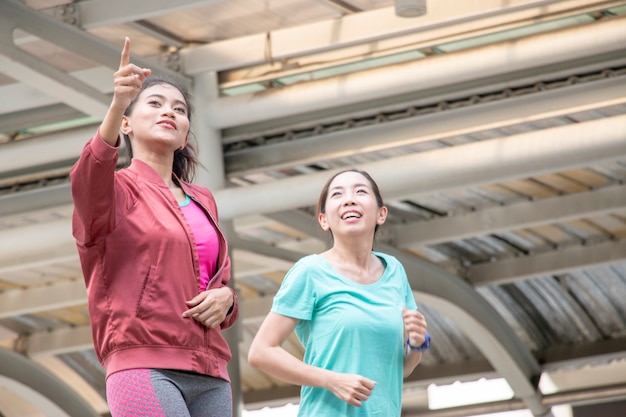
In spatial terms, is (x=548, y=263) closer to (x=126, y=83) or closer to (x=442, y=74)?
(x=442, y=74)

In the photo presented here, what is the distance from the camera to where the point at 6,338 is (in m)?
24.6

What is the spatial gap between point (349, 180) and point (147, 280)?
1.07 m

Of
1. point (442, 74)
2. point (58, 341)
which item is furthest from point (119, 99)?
point (58, 341)

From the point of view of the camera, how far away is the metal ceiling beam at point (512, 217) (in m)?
17.7

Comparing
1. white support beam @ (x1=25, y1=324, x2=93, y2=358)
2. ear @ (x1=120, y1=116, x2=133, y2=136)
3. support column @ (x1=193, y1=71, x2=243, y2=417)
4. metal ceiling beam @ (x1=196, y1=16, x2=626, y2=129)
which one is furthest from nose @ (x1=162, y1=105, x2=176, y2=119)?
white support beam @ (x1=25, y1=324, x2=93, y2=358)

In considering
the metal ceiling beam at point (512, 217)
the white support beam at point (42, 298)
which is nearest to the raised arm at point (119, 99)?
the metal ceiling beam at point (512, 217)

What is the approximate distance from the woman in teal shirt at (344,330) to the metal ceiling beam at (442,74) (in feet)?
25.8

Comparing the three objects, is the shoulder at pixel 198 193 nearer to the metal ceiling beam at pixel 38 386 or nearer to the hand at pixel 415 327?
the hand at pixel 415 327

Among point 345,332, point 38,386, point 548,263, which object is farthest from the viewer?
point 38,386

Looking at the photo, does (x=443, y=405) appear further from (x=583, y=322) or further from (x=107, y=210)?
(x=107, y=210)

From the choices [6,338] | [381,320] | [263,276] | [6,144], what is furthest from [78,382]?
[381,320]

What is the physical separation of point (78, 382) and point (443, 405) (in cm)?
779

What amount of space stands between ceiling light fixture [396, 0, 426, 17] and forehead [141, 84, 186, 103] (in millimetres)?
5960

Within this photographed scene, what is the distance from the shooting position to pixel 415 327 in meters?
4.36
